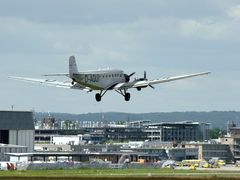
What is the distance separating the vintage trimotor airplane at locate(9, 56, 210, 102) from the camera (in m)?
162

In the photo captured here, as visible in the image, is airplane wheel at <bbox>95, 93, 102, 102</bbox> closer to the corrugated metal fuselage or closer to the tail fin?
the corrugated metal fuselage

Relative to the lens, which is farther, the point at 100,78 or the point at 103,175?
the point at 100,78

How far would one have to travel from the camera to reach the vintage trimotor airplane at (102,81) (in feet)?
531

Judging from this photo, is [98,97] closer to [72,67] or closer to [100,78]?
[100,78]

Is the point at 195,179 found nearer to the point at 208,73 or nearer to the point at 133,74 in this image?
the point at 208,73

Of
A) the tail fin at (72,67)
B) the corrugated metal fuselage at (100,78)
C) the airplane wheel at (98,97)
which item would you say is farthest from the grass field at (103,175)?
the tail fin at (72,67)

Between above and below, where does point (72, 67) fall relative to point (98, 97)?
above

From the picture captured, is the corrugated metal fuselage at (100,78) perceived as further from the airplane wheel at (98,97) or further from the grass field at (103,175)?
the grass field at (103,175)

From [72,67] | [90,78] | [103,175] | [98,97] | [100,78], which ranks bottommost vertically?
[103,175]

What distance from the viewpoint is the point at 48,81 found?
17700cm

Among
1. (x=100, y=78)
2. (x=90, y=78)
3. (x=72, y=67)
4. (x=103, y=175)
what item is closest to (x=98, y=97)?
(x=90, y=78)

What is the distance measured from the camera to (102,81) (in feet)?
542

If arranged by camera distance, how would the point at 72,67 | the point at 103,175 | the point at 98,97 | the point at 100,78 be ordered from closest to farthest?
the point at 98,97 → the point at 72,67 → the point at 103,175 → the point at 100,78

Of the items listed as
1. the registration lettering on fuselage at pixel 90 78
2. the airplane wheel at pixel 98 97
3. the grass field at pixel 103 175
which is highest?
the registration lettering on fuselage at pixel 90 78
